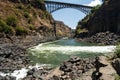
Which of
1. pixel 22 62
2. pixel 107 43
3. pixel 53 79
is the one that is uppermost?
pixel 53 79

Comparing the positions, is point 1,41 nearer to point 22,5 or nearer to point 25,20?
point 25,20

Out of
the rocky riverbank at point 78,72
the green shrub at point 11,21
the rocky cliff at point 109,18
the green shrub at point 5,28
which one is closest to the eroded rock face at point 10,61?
the rocky riverbank at point 78,72

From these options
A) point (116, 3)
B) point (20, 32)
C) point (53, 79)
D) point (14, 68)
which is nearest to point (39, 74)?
point (53, 79)

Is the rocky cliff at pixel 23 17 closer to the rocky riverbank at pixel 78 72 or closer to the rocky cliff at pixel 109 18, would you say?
the rocky cliff at pixel 109 18

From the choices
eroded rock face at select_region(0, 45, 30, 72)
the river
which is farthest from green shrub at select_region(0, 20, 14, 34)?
eroded rock face at select_region(0, 45, 30, 72)

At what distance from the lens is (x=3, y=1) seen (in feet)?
307

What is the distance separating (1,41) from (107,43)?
25280 millimetres

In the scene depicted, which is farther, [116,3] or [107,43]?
[116,3]

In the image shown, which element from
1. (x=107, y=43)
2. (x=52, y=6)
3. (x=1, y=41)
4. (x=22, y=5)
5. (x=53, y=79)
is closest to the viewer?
(x=53, y=79)

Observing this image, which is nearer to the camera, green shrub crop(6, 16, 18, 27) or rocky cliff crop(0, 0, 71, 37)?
rocky cliff crop(0, 0, 71, 37)

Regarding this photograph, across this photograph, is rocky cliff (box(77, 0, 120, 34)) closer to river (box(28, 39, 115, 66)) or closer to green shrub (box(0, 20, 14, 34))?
green shrub (box(0, 20, 14, 34))

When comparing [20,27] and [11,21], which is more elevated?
[11,21]

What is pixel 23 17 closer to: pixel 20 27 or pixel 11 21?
pixel 20 27

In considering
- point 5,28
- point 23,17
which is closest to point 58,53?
point 5,28
